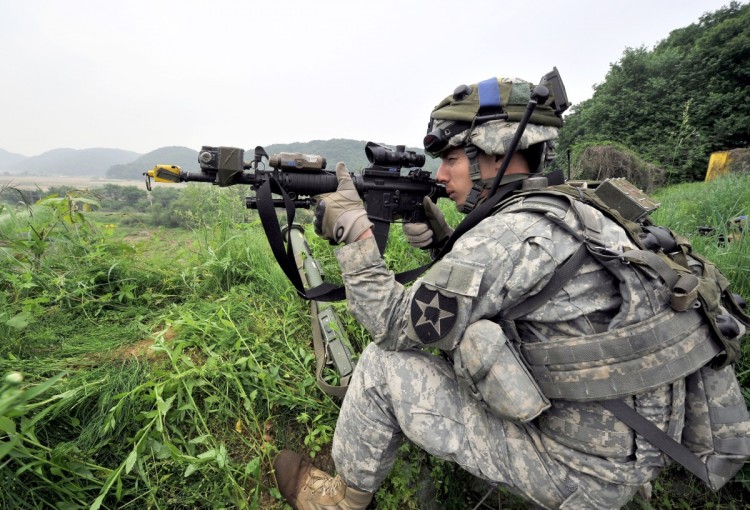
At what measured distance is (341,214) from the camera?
210cm

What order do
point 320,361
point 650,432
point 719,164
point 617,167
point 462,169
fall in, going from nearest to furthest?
point 650,432, point 462,169, point 320,361, point 719,164, point 617,167

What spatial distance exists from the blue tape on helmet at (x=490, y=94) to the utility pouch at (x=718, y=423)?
1.72 meters

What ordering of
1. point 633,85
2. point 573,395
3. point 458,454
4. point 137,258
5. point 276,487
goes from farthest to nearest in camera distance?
point 633,85 → point 137,258 → point 276,487 → point 458,454 → point 573,395

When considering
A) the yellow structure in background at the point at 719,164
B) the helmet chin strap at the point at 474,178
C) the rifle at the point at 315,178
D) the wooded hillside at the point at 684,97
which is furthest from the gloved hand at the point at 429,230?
the wooded hillside at the point at 684,97

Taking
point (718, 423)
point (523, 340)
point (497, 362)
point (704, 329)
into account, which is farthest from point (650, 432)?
point (497, 362)

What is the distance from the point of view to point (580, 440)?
1573mm

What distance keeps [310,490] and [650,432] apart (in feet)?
5.91

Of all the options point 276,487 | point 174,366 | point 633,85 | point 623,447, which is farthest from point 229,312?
point 633,85

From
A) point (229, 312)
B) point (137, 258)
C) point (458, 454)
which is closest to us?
point (458, 454)

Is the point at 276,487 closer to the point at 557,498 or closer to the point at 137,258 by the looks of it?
the point at 557,498

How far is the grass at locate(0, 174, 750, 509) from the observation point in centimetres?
177

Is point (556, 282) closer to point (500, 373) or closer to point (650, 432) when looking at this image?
point (500, 373)

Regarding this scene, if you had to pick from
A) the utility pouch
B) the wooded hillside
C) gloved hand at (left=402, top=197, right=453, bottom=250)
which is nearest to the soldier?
the utility pouch

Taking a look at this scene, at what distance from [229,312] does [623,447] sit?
261 cm
